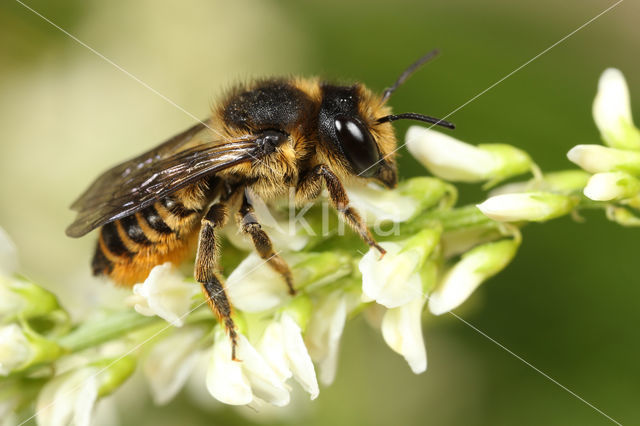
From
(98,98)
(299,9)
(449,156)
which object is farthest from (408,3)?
(449,156)

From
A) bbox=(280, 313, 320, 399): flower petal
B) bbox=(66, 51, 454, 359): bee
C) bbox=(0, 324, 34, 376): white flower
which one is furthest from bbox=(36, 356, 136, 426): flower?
bbox=(280, 313, 320, 399): flower petal

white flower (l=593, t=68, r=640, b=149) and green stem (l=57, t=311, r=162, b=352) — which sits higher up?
green stem (l=57, t=311, r=162, b=352)

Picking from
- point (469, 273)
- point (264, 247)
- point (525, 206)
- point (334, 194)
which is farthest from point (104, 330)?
point (525, 206)

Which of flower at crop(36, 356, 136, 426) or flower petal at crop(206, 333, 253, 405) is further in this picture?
flower at crop(36, 356, 136, 426)

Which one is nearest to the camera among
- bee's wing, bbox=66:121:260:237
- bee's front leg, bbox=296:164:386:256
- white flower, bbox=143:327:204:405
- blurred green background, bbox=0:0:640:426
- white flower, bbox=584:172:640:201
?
white flower, bbox=584:172:640:201

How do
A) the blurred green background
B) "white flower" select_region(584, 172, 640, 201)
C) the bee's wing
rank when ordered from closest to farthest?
1. "white flower" select_region(584, 172, 640, 201)
2. the bee's wing
3. the blurred green background

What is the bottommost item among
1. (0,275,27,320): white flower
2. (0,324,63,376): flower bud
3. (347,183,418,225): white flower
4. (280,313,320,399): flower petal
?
(280,313,320,399): flower petal

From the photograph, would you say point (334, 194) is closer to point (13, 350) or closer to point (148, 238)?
point (148, 238)

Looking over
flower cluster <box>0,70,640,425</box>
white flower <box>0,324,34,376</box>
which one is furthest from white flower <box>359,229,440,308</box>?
white flower <box>0,324,34,376</box>

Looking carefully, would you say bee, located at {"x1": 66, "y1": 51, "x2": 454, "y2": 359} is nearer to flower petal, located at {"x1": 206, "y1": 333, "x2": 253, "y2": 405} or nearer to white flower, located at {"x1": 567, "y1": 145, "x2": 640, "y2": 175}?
flower petal, located at {"x1": 206, "y1": 333, "x2": 253, "y2": 405}
